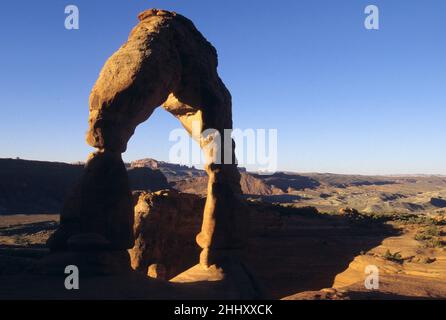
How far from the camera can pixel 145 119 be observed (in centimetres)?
1079

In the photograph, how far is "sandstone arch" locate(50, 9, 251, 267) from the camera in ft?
31.2

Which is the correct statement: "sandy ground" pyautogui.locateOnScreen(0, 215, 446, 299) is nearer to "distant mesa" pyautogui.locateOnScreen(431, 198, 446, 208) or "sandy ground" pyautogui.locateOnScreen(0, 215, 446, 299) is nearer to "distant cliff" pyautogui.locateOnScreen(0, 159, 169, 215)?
"distant cliff" pyautogui.locateOnScreen(0, 159, 169, 215)

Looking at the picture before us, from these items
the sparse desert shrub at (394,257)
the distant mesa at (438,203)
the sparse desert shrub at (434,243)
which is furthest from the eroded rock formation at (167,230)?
the distant mesa at (438,203)

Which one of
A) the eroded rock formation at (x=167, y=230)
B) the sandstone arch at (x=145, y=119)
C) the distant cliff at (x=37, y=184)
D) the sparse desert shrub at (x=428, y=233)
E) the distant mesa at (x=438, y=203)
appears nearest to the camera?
the sandstone arch at (x=145, y=119)

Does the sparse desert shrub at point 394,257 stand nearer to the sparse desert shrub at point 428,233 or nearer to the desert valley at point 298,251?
the desert valley at point 298,251

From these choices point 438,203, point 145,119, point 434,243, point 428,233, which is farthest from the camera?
point 438,203

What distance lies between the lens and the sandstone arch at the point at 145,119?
9.50m

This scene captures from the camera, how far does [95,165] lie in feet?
31.3

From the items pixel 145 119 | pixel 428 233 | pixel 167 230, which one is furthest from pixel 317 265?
pixel 145 119

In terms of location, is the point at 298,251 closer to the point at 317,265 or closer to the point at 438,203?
the point at 317,265

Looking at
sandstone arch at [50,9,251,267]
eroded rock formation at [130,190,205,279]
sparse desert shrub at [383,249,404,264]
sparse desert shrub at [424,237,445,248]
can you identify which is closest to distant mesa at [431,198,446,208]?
sparse desert shrub at [424,237,445,248]

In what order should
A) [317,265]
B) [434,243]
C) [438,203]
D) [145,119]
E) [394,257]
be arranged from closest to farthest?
1. [145,119]
2. [394,257]
3. [434,243]
4. [317,265]
5. [438,203]
